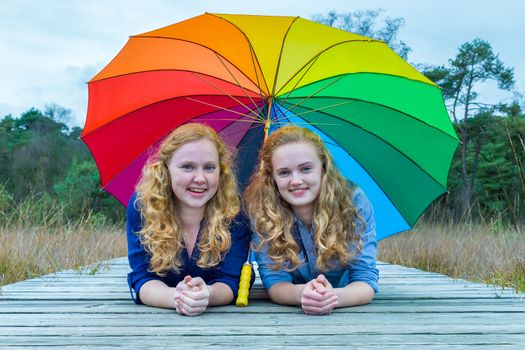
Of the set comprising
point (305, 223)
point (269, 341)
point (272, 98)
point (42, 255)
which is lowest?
point (269, 341)

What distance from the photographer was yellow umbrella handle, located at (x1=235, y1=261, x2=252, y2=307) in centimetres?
289

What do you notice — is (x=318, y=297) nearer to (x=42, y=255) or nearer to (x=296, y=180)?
(x=296, y=180)

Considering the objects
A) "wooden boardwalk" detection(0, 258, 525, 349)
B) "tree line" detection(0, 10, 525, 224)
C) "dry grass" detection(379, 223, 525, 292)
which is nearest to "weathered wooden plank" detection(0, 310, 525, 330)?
"wooden boardwalk" detection(0, 258, 525, 349)

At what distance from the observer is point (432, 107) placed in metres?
3.47

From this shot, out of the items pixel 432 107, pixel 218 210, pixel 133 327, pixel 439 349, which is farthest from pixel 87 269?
pixel 439 349

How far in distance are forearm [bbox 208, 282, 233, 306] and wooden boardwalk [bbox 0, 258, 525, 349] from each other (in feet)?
0.15

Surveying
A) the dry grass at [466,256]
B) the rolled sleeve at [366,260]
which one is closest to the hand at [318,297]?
the rolled sleeve at [366,260]

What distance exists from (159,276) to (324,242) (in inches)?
34.4

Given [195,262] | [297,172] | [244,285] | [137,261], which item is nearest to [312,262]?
[244,285]

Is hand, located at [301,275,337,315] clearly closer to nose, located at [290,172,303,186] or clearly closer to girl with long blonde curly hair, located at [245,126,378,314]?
girl with long blonde curly hair, located at [245,126,378,314]

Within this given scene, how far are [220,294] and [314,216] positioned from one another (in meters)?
0.62

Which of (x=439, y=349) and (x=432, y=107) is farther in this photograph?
(x=432, y=107)

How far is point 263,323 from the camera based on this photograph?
247cm

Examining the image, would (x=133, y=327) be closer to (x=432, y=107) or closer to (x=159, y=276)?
(x=159, y=276)
